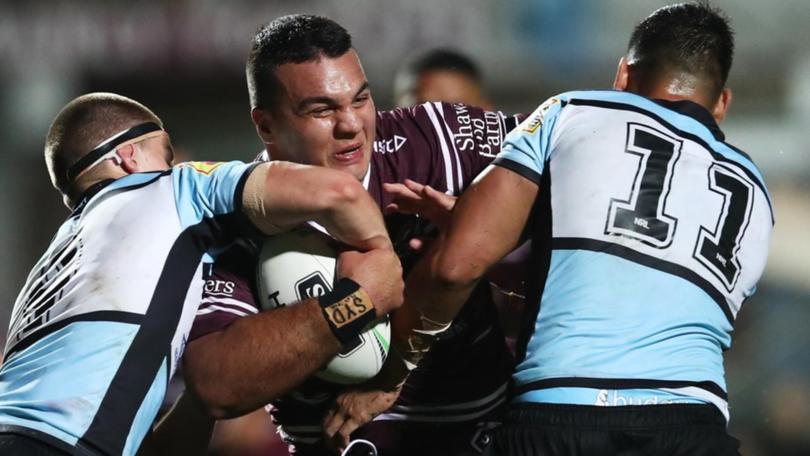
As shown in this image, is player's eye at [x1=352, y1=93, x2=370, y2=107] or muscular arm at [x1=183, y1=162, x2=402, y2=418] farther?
player's eye at [x1=352, y1=93, x2=370, y2=107]

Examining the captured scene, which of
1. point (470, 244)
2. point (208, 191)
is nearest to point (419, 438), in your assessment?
point (470, 244)

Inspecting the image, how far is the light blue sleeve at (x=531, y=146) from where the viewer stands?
3.02m

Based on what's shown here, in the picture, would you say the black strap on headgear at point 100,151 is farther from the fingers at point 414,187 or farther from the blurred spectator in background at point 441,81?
the blurred spectator in background at point 441,81

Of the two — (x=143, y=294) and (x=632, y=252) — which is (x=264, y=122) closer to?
(x=143, y=294)

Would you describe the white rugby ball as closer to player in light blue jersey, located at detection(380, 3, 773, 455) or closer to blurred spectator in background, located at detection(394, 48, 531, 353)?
→ player in light blue jersey, located at detection(380, 3, 773, 455)

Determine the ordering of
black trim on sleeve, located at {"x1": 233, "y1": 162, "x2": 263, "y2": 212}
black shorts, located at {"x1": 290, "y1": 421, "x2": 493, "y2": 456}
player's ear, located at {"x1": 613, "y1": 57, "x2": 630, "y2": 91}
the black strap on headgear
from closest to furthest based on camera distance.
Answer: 1. black trim on sleeve, located at {"x1": 233, "y1": 162, "x2": 263, "y2": 212}
2. player's ear, located at {"x1": 613, "y1": 57, "x2": 630, "y2": 91}
3. the black strap on headgear
4. black shorts, located at {"x1": 290, "y1": 421, "x2": 493, "y2": 456}

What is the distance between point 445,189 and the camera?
12.1 feet

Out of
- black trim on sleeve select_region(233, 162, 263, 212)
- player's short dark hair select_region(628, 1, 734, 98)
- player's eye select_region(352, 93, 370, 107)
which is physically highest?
player's short dark hair select_region(628, 1, 734, 98)

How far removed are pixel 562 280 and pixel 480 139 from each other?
982mm

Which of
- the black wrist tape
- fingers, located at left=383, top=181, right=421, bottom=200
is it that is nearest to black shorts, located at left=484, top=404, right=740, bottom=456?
the black wrist tape

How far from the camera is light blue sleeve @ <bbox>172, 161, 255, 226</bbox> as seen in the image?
3113mm

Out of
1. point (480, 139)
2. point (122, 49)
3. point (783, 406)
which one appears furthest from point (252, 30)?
point (480, 139)

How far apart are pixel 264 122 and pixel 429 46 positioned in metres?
5.09

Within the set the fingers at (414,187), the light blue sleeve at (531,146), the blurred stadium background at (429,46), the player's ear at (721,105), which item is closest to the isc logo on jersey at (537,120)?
the light blue sleeve at (531,146)
